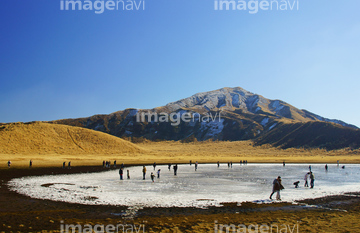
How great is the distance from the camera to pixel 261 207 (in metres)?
15.0

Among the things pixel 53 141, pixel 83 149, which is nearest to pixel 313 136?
pixel 83 149

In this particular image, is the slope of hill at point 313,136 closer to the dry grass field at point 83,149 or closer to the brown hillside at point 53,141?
the dry grass field at point 83,149

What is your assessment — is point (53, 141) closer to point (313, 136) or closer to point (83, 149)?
point (83, 149)

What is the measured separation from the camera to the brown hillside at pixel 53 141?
80819 millimetres

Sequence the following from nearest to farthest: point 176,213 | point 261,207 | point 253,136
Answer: point 176,213 < point 261,207 < point 253,136

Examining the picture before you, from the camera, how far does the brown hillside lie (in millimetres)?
80819

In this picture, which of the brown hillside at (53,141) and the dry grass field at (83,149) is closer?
the dry grass field at (83,149)

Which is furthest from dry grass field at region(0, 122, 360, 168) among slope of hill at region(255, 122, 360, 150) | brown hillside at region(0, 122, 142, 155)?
slope of hill at region(255, 122, 360, 150)

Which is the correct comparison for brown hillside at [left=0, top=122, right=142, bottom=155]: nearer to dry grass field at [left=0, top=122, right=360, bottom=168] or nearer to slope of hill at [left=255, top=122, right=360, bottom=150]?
dry grass field at [left=0, top=122, right=360, bottom=168]

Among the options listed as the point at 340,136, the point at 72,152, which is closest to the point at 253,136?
the point at 340,136

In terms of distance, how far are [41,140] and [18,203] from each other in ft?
276

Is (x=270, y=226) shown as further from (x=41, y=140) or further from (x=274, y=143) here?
(x=274, y=143)

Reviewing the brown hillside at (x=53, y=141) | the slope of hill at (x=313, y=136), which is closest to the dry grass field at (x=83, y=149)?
the brown hillside at (x=53, y=141)

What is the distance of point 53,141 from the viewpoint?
92.2 metres
